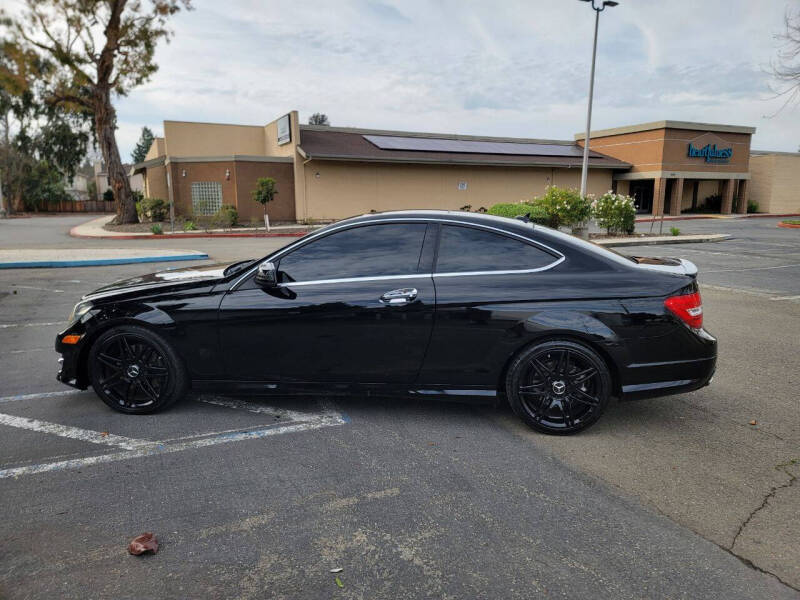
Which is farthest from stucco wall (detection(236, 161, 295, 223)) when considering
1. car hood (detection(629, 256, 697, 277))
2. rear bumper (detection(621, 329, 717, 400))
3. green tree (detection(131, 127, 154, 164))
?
green tree (detection(131, 127, 154, 164))

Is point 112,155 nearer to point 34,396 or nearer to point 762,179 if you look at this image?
point 34,396

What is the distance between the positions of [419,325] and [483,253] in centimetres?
72

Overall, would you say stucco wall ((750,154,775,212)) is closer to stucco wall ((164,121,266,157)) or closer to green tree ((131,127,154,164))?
stucco wall ((164,121,266,157))

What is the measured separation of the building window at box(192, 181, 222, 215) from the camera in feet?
98.5

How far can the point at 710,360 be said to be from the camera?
418 centimetres

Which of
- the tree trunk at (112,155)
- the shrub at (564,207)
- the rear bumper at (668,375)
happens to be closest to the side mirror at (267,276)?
the rear bumper at (668,375)

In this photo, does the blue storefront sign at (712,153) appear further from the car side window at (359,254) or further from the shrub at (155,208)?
the car side window at (359,254)

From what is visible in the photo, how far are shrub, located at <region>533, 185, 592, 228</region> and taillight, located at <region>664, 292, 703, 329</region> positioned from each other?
53.4ft

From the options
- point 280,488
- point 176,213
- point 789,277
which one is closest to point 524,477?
point 280,488

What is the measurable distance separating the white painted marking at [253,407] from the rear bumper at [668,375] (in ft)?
7.89

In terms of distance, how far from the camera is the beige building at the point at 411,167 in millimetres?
30094

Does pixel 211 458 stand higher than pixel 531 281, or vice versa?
pixel 531 281

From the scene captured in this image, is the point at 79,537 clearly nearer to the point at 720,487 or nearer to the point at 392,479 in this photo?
the point at 392,479

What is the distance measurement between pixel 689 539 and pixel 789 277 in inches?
466
